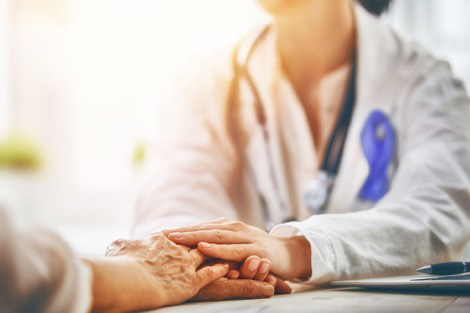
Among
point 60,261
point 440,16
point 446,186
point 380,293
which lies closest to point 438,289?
point 380,293

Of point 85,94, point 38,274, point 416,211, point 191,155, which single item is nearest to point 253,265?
point 38,274

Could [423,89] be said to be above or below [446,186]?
above

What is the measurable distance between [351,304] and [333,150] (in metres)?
0.83

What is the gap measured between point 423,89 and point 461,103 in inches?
3.6

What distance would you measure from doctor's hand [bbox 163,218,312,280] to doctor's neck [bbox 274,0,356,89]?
75 cm

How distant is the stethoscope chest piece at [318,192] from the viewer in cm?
135

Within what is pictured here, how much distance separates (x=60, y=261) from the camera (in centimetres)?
44

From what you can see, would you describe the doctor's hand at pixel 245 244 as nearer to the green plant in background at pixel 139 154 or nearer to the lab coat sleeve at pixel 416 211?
the lab coat sleeve at pixel 416 211

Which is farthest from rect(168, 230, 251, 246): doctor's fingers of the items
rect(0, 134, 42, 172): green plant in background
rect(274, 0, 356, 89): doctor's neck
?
rect(0, 134, 42, 172): green plant in background

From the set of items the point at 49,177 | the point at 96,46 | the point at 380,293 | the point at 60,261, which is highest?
the point at 96,46

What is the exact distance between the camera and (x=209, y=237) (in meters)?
0.72

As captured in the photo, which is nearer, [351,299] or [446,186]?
[351,299]

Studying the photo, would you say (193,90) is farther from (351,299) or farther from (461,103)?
(351,299)

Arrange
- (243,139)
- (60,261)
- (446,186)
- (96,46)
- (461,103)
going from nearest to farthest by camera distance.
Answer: (60,261) < (446,186) < (461,103) < (243,139) < (96,46)
